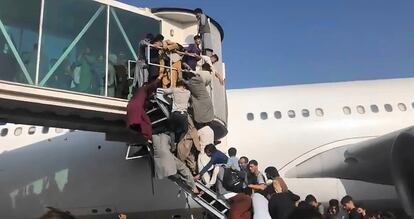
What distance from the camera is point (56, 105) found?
7.50 metres

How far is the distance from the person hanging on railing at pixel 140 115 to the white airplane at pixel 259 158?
3.73m

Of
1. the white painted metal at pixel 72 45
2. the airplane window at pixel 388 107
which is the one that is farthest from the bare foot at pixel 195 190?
the airplane window at pixel 388 107

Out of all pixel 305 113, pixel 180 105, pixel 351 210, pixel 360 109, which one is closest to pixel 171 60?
pixel 180 105

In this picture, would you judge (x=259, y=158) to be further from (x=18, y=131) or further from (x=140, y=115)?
(x=18, y=131)

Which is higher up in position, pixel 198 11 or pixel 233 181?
pixel 198 11

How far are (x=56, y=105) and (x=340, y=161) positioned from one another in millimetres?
7168

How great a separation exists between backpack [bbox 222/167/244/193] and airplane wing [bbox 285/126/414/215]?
458cm

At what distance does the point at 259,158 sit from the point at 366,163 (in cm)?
255

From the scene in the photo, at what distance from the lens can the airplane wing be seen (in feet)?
33.6

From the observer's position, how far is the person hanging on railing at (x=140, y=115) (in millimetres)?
7121

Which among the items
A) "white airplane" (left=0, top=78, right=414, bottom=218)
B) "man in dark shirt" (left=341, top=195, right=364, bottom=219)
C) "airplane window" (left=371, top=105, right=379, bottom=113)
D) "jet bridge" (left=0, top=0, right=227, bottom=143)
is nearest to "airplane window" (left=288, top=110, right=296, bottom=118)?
"white airplane" (left=0, top=78, right=414, bottom=218)

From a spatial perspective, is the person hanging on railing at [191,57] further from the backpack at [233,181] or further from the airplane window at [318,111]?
the airplane window at [318,111]

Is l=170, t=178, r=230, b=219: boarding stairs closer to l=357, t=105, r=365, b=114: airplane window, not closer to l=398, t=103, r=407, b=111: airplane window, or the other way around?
l=357, t=105, r=365, b=114: airplane window

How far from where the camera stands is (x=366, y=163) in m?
11.6
